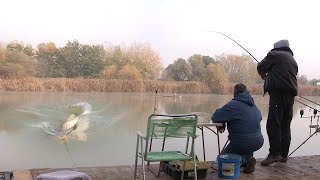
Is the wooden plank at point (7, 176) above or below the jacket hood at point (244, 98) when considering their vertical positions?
below

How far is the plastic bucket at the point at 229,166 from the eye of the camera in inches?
143

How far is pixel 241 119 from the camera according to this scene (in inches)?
145

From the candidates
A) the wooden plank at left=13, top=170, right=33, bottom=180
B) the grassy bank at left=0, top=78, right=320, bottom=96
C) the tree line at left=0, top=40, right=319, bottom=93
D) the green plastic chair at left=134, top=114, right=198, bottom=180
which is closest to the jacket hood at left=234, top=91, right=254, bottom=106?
the green plastic chair at left=134, top=114, right=198, bottom=180

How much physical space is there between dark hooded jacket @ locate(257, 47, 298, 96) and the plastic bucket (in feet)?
2.99

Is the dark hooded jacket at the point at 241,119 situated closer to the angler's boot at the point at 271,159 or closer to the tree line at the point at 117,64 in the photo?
the angler's boot at the point at 271,159

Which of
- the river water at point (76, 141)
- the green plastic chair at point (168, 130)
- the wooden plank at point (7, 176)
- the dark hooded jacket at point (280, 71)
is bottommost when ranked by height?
the river water at point (76, 141)

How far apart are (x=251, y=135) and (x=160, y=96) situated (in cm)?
2748

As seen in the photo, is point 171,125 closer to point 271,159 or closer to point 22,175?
point 22,175

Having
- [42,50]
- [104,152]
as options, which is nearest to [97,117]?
[104,152]

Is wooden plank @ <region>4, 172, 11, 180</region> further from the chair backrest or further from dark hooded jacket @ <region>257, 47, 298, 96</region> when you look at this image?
dark hooded jacket @ <region>257, 47, 298, 96</region>

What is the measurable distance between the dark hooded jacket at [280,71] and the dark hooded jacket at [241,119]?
0.50 meters

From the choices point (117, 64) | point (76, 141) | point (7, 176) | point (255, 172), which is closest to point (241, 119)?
point (255, 172)

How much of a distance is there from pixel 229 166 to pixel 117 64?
42.3 meters

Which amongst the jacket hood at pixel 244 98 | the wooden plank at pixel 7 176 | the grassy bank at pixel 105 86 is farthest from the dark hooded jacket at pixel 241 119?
the grassy bank at pixel 105 86
